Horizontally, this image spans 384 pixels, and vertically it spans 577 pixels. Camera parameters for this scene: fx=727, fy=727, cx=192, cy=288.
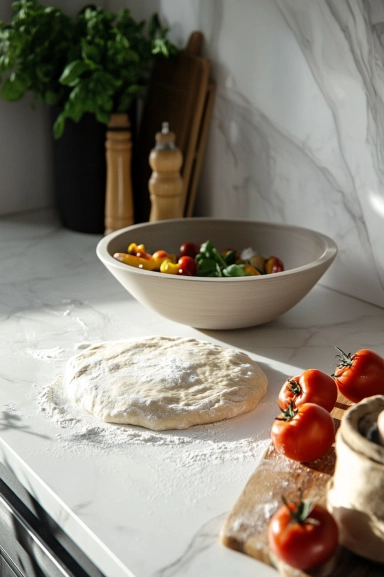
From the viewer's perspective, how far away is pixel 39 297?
1.55 meters

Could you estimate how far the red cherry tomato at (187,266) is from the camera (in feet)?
4.64

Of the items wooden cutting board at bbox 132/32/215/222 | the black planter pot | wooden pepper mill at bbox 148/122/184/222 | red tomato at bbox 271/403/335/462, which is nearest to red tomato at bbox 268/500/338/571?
red tomato at bbox 271/403/335/462

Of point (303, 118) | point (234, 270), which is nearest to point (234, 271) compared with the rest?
point (234, 270)

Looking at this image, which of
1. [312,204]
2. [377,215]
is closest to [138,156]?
[312,204]

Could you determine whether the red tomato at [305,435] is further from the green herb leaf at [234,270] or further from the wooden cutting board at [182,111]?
the wooden cutting board at [182,111]

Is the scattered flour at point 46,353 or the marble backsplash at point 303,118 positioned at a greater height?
the marble backsplash at point 303,118

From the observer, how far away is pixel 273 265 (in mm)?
1465

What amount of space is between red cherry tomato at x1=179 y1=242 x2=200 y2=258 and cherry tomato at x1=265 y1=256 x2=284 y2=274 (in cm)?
16

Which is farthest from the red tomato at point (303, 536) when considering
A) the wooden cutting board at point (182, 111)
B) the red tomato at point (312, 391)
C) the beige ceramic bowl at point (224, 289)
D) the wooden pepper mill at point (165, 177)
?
the wooden cutting board at point (182, 111)

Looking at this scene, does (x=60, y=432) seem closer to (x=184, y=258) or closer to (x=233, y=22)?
(x=184, y=258)

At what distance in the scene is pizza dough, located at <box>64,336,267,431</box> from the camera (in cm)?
104

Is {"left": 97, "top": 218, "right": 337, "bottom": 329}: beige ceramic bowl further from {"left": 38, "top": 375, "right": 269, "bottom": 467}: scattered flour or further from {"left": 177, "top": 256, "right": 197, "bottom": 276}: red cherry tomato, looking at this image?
{"left": 38, "top": 375, "right": 269, "bottom": 467}: scattered flour

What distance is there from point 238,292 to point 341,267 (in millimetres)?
441

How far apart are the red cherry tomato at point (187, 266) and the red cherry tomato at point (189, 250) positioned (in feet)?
0.34
